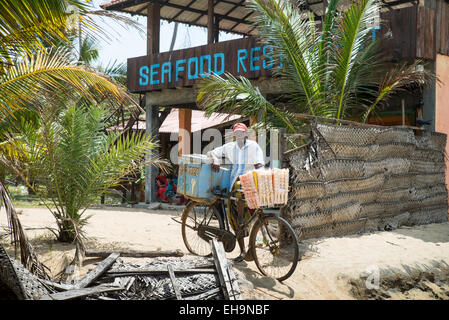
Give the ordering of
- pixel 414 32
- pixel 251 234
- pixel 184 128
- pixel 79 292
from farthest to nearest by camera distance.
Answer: pixel 184 128 < pixel 414 32 < pixel 251 234 < pixel 79 292

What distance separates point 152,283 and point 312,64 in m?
5.37

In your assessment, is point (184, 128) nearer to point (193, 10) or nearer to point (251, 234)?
point (193, 10)

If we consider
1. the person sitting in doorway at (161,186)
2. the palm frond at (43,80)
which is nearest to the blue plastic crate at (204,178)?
the palm frond at (43,80)

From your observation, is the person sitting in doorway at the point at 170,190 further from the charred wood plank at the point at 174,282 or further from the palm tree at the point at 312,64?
the charred wood plank at the point at 174,282

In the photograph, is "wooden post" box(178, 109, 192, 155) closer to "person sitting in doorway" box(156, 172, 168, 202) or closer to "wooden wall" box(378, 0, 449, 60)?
"person sitting in doorway" box(156, 172, 168, 202)

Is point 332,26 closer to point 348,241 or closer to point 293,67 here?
point 293,67

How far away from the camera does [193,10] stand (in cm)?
1473

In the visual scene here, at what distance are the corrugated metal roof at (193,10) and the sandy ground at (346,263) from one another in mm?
7835

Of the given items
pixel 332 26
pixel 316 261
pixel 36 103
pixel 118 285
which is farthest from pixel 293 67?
pixel 118 285

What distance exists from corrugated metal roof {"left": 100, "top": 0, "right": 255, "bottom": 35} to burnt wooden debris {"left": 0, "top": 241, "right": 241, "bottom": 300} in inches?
391

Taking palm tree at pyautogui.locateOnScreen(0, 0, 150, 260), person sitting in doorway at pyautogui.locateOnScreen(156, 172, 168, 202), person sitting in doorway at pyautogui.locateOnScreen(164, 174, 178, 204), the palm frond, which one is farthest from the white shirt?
person sitting in doorway at pyautogui.locateOnScreen(156, 172, 168, 202)

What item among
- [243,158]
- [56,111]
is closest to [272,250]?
[243,158]

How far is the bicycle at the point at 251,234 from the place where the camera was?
524cm

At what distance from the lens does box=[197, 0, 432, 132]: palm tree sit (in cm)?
809
